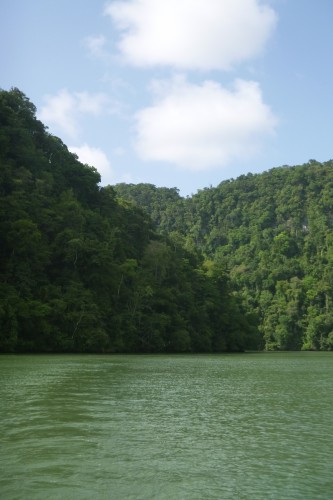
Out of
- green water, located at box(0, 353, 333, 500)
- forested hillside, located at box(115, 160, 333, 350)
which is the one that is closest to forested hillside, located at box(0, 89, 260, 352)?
forested hillside, located at box(115, 160, 333, 350)

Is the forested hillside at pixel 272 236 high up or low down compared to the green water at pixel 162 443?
up

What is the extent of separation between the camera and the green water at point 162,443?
743 cm

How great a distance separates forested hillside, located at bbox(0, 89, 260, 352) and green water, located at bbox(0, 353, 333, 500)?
27450 mm

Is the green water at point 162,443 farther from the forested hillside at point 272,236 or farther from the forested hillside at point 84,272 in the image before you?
the forested hillside at point 272,236

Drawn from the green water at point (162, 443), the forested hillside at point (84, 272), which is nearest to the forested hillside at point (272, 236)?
the forested hillside at point (84, 272)

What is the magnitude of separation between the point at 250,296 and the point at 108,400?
108464mm

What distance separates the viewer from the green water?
24.4 feet

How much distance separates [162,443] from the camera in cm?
1011

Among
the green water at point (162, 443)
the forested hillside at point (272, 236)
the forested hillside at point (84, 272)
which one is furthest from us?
the forested hillside at point (272, 236)

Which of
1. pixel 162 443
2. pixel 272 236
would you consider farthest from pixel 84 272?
pixel 272 236

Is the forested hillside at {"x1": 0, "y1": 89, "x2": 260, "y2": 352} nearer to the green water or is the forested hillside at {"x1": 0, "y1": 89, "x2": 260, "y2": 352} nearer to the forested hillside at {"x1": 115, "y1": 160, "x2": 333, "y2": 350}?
the forested hillside at {"x1": 115, "y1": 160, "x2": 333, "y2": 350}

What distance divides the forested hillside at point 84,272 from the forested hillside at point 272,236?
1174cm

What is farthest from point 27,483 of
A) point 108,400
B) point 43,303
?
point 43,303

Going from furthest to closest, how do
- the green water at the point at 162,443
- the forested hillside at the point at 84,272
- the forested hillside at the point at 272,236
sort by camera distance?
the forested hillside at the point at 272,236, the forested hillside at the point at 84,272, the green water at the point at 162,443
